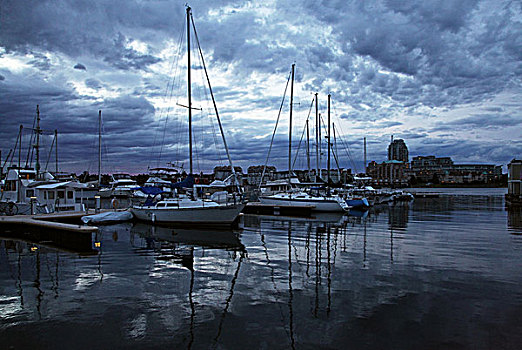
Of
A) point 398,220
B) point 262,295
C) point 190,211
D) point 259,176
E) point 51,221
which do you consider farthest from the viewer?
point 259,176

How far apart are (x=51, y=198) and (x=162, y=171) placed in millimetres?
12170

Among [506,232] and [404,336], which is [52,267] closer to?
[404,336]

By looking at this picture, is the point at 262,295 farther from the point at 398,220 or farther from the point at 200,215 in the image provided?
the point at 398,220

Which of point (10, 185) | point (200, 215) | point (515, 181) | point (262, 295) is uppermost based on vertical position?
point (515, 181)

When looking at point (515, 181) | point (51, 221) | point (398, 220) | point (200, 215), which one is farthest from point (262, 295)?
point (515, 181)

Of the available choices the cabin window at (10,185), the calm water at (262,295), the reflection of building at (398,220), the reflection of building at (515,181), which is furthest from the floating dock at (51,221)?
the reflection of building at (515,181)

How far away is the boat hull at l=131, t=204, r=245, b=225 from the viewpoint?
88.7ft

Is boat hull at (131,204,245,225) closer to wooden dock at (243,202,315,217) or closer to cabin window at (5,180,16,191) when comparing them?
wooden dock at (243,202,315,217)

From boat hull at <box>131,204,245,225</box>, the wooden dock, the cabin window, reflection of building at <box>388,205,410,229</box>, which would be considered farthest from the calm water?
the wooden dock

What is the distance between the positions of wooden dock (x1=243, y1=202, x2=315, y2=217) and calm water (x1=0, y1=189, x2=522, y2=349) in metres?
19.2

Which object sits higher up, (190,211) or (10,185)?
(10,185)

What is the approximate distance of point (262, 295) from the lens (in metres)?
10.7

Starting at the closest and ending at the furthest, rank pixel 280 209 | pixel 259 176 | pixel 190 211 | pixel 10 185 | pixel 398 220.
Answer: pixel 190 211 → pixel 398 220 → pixel 10 185 → pixel 280 209 → pixel 259 176

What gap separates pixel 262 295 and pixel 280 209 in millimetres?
30212
